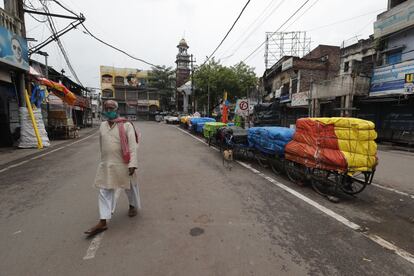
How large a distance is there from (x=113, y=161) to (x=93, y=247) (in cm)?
117

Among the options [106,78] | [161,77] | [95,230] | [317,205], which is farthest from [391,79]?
[106,78]

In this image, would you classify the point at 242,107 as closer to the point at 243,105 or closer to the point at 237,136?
the point at 243,105

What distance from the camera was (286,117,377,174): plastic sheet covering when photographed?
445 centimetres

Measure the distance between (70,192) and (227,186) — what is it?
3.54 metres

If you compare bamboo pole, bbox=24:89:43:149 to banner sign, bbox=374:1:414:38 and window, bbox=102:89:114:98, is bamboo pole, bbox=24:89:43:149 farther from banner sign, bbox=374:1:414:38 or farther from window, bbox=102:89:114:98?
window, bbox=102:89:114:98

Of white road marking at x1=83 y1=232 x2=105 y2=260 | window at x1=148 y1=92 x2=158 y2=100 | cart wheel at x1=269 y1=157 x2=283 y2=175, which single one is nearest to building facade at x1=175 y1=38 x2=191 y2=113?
window at x1=148 y1=92 x2=158 y2=100

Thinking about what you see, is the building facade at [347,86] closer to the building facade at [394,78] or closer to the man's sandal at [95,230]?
the building facade at [394,78]

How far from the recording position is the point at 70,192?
4992 millimetres

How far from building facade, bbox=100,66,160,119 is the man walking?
52.1 m

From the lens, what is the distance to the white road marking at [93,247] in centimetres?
277

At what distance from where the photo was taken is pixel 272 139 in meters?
6.58

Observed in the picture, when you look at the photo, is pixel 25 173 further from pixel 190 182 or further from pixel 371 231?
pixel 371 231

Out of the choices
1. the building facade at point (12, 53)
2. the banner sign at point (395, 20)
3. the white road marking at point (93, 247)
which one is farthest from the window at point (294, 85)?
the white road marking at point (93, 247)

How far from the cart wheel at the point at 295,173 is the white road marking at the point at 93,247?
4.52 metres
